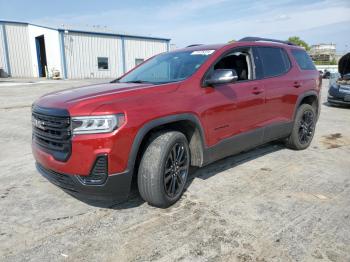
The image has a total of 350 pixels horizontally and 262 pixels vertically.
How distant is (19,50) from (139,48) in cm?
1195

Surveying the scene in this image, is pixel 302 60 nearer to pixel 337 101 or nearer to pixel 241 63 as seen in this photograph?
pixel 241 63

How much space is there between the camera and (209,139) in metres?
3.74

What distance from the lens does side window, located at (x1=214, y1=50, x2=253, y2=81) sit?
4369mm

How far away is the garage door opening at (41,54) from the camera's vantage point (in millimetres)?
32709

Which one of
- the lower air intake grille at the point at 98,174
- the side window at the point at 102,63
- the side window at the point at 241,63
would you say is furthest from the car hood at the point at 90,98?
the side window at the point at 102,63

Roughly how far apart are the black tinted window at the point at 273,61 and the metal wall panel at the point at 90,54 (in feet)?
89.3

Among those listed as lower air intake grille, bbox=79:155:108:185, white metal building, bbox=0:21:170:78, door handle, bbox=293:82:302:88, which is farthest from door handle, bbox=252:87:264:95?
white metal building, bbox=0:21:170:78

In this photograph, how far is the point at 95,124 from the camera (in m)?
2.84

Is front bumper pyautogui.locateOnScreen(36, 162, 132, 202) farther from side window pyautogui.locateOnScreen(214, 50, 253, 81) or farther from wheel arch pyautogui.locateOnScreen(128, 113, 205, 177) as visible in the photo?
side window pyautogui.locateOnScreen(214, 50, 253, 81)

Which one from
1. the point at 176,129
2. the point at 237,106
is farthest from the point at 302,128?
the point at 176,129

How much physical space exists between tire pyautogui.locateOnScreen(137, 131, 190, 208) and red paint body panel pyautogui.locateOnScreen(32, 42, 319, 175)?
26 centimetres

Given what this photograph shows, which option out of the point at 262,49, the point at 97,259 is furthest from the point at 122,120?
the point at 262,49

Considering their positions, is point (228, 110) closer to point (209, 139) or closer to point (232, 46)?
point (209, 139)

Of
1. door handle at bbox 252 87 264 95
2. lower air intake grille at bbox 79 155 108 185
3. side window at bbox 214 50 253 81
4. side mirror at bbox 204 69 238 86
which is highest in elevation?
side window at bbox 214 50 253 81
